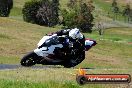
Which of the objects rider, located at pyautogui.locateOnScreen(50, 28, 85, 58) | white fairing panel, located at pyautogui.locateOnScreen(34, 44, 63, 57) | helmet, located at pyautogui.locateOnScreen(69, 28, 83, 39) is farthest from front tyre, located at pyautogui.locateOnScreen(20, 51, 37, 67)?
helmet, located at pyautogui.locateOnScreen(69, 28, 83, 39)

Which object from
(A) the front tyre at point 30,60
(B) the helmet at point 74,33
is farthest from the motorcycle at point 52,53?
(B) the helmet at point 74,33

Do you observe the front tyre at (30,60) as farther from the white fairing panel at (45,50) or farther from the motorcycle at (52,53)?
the white fairing panel at (45,50)

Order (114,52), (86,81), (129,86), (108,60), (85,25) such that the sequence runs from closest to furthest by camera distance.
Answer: (86,81) → (129,86) → (108,60) → (114,52) → (85,25)

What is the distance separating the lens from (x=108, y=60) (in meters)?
52.3

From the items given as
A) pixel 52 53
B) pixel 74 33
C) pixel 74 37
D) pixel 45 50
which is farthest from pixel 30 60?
pixel 74 33

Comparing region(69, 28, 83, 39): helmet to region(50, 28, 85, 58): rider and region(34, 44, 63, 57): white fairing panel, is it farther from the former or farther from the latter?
region(34, 44, 63, 57): white fairing panel

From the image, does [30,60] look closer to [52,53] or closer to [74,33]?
[52,53]

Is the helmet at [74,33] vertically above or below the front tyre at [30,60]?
above

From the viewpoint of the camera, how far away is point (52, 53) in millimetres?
28438

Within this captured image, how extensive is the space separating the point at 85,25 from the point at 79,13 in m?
5.80

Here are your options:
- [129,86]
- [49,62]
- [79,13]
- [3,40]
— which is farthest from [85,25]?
[129,86]

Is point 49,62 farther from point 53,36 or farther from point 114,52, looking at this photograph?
point 114,52

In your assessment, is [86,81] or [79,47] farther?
[79,47]

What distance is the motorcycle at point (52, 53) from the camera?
27938mm
